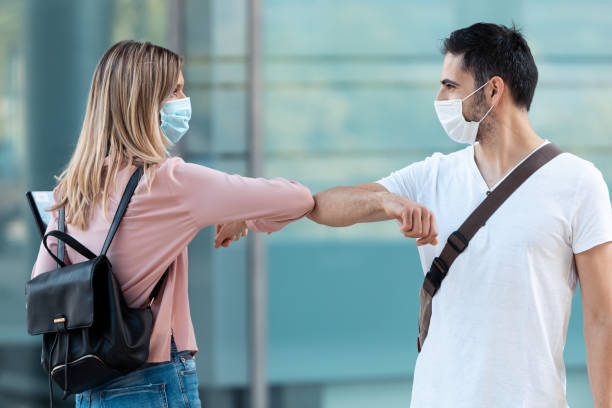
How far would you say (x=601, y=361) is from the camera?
84.8 inches

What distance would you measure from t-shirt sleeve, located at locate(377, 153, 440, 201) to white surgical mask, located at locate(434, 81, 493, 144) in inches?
4.4

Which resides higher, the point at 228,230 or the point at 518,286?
the point at 228,230

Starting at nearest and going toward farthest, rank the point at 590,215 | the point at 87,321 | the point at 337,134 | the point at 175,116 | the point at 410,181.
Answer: the point at 87,321 → the point at 590,215 → the point at 175,116 → the point at 410,181 → the point at 337,134

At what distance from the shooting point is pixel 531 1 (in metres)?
4.78

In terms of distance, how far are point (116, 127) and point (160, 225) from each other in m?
0.28

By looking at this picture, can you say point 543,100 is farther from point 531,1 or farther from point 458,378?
point 458,378

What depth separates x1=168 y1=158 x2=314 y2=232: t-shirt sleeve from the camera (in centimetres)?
198

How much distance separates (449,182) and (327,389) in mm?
2749

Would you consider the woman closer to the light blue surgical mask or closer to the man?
the light blue surgical mask

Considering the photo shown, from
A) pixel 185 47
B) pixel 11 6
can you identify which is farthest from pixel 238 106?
pixel 11 6

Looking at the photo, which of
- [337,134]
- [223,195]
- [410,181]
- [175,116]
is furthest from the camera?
[337,134]

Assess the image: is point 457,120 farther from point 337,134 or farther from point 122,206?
point 337,134

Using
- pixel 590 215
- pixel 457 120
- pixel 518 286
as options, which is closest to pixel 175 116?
pixel 457 120

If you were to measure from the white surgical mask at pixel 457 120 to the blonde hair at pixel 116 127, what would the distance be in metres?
0.89
